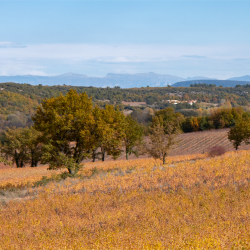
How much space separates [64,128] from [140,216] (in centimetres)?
1143

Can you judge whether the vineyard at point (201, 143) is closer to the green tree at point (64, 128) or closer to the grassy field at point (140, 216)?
the green tree at point (64, 128)

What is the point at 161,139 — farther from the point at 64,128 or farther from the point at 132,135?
the point at 132,135

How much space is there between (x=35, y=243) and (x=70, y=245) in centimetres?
119

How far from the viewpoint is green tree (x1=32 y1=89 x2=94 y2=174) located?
727 inches

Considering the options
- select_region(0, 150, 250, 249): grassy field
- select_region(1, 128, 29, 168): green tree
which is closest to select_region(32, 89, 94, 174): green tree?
select_region(0, 150, 250, 249): grassy field

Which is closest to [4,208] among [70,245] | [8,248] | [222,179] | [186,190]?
[8,248]

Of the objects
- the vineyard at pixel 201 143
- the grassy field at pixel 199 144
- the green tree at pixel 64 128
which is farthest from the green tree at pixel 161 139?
the vineyard at pixel 201 143

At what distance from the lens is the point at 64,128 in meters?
18.2

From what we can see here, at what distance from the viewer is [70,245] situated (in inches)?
245

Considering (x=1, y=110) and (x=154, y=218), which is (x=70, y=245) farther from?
(x=1, y=110)

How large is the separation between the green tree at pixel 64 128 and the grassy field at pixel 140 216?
5237 millimetres

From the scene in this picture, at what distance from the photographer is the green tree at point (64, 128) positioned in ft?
60.5

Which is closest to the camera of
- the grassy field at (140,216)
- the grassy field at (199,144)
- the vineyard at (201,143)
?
the grassy field at (140,216)

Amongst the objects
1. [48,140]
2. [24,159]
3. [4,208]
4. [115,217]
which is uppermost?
[48,140]
